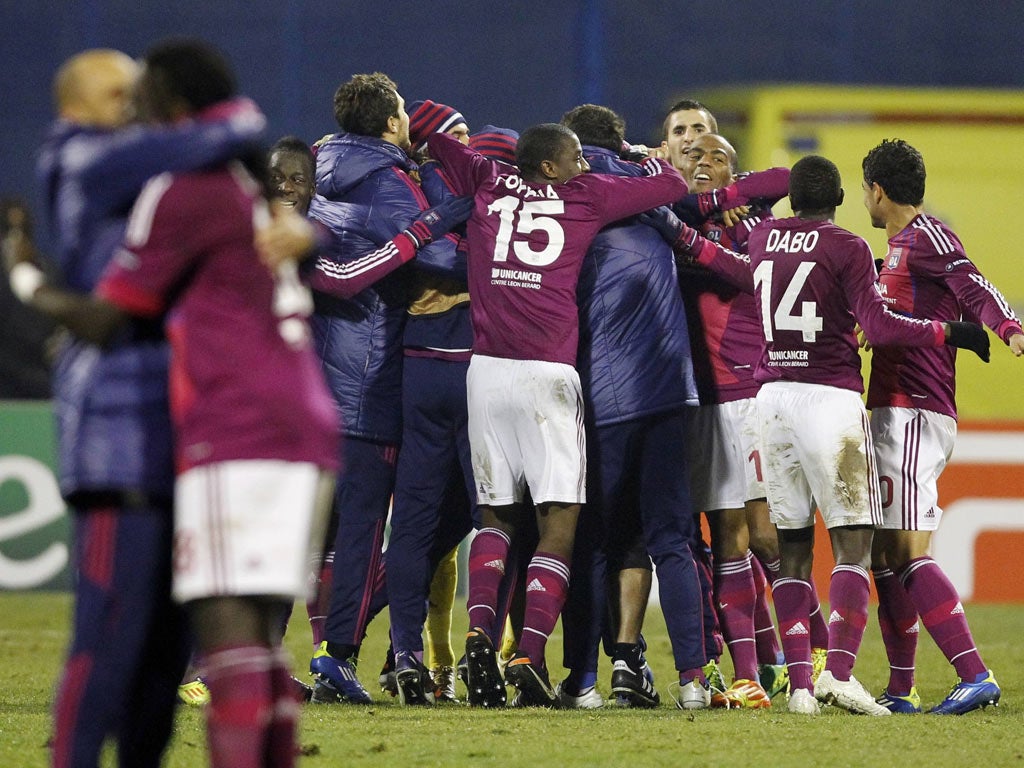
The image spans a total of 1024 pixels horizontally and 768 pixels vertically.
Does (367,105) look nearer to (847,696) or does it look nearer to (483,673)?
(483,673)

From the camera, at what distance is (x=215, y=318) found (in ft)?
11.3

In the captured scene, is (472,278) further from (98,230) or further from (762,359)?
(98,230)

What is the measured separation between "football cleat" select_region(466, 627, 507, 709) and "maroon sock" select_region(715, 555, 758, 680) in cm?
95

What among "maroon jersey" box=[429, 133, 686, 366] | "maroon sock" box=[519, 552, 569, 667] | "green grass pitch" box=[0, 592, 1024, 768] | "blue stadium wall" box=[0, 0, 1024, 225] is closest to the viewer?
"green grass pitch" box=[0, 592, 1024, 768]

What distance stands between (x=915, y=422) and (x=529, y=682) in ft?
5.68

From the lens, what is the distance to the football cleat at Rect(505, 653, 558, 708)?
6.30 metres

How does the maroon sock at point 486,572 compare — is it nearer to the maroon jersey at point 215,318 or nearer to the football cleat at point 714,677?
the football cleat at point 714,677

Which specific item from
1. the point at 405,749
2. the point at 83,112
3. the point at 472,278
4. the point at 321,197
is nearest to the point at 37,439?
the point at 321,197

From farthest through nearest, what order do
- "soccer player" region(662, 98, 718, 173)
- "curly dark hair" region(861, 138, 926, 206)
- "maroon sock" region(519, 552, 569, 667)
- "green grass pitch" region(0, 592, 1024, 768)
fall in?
1. "soccer player" region(662, 98, 718, 173)
2. "curly dark hair" region(861, 138, 926, 206)
3. "maroon sock" region(519, 552, 569, 667)
4. "green grass pitch" region(0, 592, 1024, 768)

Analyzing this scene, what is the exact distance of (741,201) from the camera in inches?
273

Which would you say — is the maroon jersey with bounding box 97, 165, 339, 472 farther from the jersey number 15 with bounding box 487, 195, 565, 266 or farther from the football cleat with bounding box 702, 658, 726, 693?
the football cleat with bounding box 702, 658, 726, 693

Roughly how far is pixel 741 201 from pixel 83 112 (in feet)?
12.2

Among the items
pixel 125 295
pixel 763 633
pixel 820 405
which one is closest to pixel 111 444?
pixel 125 295

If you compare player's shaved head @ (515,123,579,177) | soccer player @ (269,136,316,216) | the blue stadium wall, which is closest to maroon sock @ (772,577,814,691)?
player's shaved head @ (515,123,579,177)
